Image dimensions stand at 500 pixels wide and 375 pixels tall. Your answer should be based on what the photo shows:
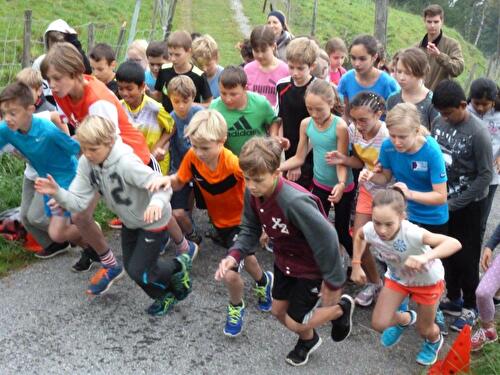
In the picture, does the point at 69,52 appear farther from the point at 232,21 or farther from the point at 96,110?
the point at 232,21

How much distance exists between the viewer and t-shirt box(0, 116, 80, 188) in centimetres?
474

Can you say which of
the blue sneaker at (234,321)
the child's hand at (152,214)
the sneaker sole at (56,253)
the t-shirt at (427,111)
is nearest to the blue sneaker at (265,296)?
the blue sneaker at (234,321)

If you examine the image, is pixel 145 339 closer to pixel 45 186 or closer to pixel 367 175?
pixel 45 186

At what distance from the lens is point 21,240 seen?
5578 millimetres

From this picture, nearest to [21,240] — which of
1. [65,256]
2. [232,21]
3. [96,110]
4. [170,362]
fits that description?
[65,256]

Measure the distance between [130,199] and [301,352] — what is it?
5.25 ft

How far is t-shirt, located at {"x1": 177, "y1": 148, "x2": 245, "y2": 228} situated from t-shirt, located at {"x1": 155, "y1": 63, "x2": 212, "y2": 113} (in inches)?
62.8

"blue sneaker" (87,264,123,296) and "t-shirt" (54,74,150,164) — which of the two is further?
"blue sneaker" (87,264,123,296)

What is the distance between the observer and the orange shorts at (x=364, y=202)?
15.5ft

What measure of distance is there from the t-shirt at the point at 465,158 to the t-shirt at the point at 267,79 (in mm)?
1879

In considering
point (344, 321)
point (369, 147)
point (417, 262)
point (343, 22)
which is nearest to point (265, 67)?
point (369, 147)

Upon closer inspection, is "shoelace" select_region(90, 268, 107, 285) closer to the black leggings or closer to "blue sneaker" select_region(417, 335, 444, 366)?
the black leggings

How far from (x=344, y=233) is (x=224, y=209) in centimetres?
118

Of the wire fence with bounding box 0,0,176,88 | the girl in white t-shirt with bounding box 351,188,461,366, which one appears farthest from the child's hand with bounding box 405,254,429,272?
the wire fence with bounding box 0,0,176,88
